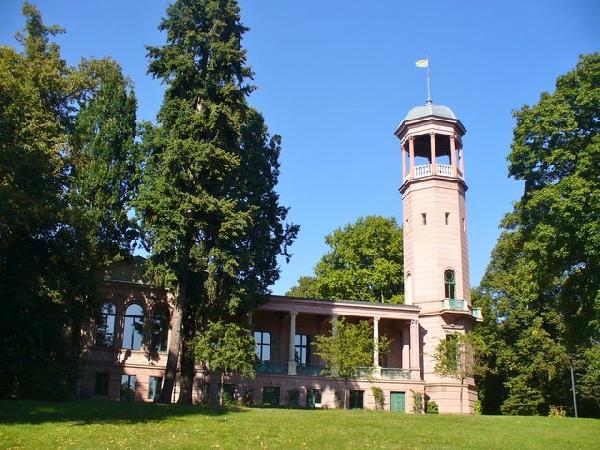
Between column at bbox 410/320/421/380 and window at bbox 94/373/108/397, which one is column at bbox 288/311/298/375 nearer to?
column at bbox 410/320/421/380

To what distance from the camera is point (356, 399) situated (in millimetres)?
37469

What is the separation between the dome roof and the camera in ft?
140

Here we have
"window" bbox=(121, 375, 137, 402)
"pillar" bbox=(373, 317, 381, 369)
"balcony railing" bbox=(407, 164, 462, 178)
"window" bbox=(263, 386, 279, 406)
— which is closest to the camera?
"window" bbox=(121, 375, 137, 402)

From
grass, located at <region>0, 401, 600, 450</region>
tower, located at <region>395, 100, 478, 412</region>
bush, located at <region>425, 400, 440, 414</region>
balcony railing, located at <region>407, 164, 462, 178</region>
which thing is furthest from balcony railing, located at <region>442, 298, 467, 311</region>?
grass, located at <region>0, 401, 600, 450</region>

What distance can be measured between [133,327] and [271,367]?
28.5ft

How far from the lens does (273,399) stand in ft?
120

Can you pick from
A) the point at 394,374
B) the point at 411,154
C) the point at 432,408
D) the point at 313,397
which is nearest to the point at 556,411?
the point at 432,408

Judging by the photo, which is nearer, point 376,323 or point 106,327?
point 106,327

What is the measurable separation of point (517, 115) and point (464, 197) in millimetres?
12784

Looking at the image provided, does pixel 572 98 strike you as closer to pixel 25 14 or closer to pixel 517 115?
pixel 517 115

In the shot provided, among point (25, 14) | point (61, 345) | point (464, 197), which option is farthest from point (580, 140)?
point (25, 14)

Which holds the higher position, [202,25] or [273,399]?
[202,25]

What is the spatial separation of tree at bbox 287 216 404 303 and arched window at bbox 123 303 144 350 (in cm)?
2013

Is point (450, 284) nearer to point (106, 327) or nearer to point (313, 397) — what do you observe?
point (313, 397)
